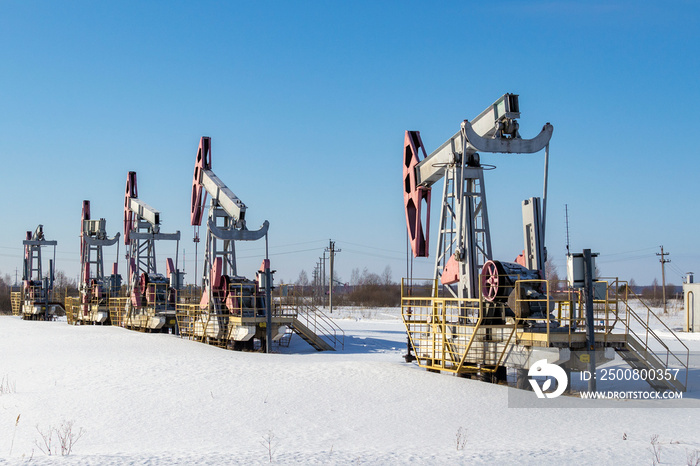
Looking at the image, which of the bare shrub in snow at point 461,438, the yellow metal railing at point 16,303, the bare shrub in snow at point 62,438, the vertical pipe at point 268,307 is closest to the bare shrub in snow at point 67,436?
the bare shrub in snow at point 62,438

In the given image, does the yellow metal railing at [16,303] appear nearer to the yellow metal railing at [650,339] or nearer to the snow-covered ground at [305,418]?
the snow-covered ground at [305,418]

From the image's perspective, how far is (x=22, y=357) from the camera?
1750 cm

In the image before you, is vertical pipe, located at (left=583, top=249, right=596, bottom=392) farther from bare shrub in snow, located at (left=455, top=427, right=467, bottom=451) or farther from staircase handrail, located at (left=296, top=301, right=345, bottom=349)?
staircase handrail, located at (left=296, top=301, right=345, bottom=349)

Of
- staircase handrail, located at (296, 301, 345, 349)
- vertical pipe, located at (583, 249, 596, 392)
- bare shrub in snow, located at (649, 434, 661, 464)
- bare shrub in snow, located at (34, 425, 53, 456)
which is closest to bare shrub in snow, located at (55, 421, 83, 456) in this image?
bare shrub in snow, located at (34, 425, 53, 456)

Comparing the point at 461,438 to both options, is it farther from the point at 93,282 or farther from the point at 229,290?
the point at 93,282

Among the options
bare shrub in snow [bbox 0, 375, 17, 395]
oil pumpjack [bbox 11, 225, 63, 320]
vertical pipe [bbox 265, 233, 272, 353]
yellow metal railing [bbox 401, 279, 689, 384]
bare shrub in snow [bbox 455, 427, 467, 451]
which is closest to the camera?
bare shrub in snow [bbox 455, 427, 467, 451]

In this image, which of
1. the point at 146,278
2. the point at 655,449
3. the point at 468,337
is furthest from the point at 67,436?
the point at 146,278

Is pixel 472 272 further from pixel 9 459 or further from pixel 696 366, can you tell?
pixel 9 459

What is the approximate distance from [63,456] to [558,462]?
5.03m

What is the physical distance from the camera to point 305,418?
33.5 ft

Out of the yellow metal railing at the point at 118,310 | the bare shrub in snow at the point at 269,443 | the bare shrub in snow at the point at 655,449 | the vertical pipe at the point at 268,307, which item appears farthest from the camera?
the yellow metal railing at the point at 118,310

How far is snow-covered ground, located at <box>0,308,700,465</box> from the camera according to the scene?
792cm

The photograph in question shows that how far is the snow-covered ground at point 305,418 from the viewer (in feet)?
26.0

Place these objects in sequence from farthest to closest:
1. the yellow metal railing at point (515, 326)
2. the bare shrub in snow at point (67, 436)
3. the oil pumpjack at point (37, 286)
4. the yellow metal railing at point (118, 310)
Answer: the oil pumpjack at point (37, 286) → the yellow metal railing at point (118, 310) → the yellow metal railing at point (515, 326) → the bare shrub in snow at point (67, 436)
